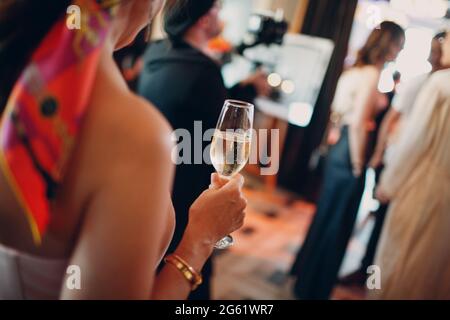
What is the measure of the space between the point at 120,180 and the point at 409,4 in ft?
14.5

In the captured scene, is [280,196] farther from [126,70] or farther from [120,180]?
[120,180]

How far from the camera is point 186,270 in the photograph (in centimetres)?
70

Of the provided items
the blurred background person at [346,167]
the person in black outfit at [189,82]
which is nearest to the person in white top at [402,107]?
the blurred background person at [346,167]

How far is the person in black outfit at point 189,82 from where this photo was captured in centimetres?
143

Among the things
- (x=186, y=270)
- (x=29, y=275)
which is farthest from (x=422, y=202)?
(x=29, y=275)

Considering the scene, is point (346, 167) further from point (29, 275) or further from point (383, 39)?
point (29, 275)

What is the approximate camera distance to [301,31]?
431 centimetres

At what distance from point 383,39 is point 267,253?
5.71ft

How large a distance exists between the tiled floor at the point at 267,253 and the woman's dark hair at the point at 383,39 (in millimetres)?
1554

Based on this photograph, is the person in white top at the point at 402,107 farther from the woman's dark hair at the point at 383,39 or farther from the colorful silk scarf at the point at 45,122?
the colorful silk scarf at the point at 45,122

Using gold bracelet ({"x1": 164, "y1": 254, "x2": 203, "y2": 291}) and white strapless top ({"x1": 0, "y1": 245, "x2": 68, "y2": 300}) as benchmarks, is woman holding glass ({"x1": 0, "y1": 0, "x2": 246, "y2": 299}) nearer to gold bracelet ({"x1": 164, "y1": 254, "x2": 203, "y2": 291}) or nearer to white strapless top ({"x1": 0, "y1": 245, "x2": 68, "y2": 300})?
white strapless top ({"x1": 0, "y1": 245, "x2": 68, "y2": 300})

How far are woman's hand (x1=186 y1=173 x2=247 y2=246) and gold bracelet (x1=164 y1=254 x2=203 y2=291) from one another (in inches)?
2.1
